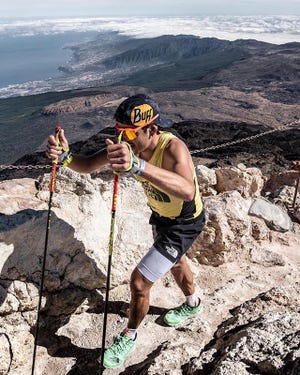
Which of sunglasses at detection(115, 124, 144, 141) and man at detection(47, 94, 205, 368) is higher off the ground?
sunglasses at detection(115, 124, 144, 141)

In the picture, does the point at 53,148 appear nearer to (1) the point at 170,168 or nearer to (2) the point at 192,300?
(1) the point at 170,168

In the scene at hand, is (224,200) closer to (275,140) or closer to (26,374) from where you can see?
(26,374)

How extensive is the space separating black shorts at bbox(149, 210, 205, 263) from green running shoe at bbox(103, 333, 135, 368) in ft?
2.83

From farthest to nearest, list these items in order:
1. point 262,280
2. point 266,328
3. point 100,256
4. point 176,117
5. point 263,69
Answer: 1. point 263,69
2. point 176,117
3. point 262,280
4. point 100,256
5. point 266,328

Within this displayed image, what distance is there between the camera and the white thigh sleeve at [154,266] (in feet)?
11.7

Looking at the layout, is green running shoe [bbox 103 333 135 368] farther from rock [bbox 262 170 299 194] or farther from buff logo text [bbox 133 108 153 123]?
rock [bbox 262 170 299 194]

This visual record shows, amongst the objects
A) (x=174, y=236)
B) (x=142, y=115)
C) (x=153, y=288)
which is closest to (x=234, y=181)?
(x=153, y=288)

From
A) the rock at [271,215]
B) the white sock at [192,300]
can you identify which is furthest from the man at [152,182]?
the rock at [271,215]

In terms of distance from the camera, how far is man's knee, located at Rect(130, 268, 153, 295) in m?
3.59

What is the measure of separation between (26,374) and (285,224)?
15.3ft

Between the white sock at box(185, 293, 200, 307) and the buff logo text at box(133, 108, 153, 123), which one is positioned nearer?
the buff logo text at box(133, 108, 153, 123)

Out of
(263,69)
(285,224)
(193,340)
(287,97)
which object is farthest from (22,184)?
(263,69)

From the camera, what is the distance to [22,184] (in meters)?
5.74

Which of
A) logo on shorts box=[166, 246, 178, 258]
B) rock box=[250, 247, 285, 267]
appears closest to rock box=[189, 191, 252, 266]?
rock box=[250, 247, 285, 267]
